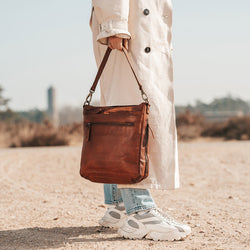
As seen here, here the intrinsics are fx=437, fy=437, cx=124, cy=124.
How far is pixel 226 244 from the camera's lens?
8.97ft

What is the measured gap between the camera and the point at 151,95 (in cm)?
279

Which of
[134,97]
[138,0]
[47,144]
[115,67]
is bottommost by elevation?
[47,144]

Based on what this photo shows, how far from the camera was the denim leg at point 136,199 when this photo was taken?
279cm

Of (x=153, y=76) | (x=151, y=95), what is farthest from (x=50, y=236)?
(x=153, y=76)

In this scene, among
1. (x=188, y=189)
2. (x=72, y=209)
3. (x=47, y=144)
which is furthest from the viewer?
(x=47, y=144)

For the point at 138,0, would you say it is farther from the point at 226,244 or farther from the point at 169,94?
the point at 226,244

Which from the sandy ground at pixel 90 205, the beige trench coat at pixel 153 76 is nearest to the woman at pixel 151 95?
the beige trench coat at pixel 153 76

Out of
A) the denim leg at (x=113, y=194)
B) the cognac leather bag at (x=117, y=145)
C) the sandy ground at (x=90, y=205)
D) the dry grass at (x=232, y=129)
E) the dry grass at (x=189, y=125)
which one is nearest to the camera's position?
the cognac leather bag at (x=117, y=145)

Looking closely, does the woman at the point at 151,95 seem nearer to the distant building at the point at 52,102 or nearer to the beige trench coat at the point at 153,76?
the beige trench coat at the point at 153,76

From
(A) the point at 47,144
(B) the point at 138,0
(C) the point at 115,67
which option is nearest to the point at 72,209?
(C) the point at 115,67

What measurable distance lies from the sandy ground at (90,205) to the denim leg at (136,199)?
212 mm

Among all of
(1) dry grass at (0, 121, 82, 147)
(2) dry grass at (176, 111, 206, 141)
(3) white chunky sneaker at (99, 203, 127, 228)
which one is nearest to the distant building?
(2) dry grass at (176, 111, 206, 141)

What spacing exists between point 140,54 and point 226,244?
132cm

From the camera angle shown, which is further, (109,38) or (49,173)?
(49,173)
